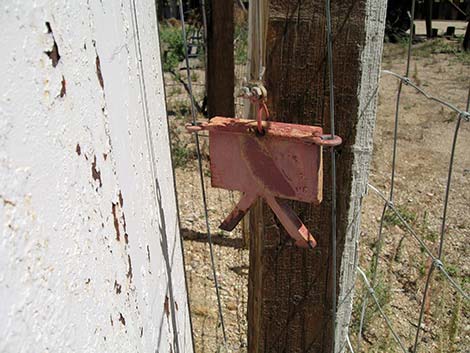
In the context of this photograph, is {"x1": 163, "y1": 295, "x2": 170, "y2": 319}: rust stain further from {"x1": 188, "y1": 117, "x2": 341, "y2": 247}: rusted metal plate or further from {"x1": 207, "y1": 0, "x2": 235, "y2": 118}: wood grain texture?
{"x1": 207, "y1": 0, "x2": 235, "y2": 118}: wood grain texture

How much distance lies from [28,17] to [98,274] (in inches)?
10.7

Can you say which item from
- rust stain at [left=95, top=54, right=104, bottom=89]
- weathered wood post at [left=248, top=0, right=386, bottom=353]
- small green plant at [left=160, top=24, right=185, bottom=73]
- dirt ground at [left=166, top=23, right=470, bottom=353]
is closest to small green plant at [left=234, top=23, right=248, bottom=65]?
small green plant at [left=160, top=24, right=185, bottom=73]

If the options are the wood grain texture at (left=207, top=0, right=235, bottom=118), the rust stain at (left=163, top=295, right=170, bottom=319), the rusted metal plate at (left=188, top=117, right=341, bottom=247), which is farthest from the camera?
the wood grain texture at (left=207, top=0, right=235, bottom=118)

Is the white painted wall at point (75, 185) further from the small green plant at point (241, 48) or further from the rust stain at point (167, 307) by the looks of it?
the small green plant at point (241, 48)

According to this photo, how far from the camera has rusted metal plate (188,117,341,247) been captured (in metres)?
0.82

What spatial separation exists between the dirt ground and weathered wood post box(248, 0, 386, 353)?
3.29 ft

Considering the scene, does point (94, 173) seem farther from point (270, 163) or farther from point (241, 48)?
point (241, 48)

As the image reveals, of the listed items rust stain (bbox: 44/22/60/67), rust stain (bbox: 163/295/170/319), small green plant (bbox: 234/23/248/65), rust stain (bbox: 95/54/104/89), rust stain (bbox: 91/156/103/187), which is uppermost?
rust stain (bbox: 44/22/60/67)

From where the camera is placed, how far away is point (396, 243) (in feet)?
9.35

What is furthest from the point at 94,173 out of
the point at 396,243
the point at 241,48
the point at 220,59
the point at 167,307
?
the point at 241,48

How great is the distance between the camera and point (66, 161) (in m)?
0.45

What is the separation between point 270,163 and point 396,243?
2.22 meters

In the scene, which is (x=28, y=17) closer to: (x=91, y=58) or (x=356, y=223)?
(x=91, y=58)

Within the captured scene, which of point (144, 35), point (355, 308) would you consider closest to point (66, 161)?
point (144, 35)
